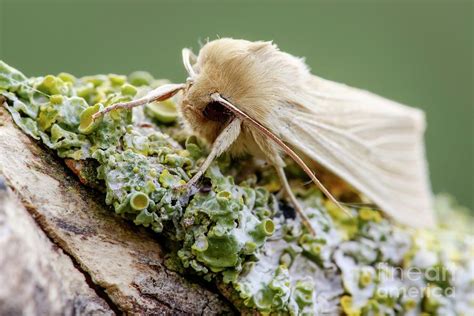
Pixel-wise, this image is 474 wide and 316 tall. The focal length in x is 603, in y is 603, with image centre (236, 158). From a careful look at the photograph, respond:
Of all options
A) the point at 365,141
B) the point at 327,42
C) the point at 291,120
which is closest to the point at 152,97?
the point at 291,120

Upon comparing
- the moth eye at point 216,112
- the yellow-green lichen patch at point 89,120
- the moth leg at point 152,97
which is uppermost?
the moth eye at point 216,112

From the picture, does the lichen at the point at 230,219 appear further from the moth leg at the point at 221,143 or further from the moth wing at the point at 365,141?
the moth wing at the point at 365,141

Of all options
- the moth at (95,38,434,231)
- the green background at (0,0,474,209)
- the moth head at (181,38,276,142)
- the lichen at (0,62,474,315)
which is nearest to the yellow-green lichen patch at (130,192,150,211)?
the lichen at (0,62,474,315)

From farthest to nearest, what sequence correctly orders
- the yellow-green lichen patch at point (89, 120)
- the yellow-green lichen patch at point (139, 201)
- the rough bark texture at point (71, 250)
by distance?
the yellow-green lichen patch at point (89, 120)
the yellow-green lichen patch at point (139, 201)
the rough bark texture at point (71, 250)

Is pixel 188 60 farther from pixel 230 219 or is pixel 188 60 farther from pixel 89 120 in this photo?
pixel 230 219

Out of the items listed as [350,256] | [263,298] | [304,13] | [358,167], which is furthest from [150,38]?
[263,298]

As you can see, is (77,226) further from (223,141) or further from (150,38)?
(150,38)

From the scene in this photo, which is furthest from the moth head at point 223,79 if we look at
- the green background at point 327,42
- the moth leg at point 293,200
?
the green background at point 327,42

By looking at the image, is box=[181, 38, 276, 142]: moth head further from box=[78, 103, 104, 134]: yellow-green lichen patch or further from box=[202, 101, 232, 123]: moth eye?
box=[78, 103, 104, 134]: yellow-green lichen patch
